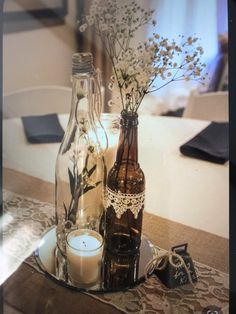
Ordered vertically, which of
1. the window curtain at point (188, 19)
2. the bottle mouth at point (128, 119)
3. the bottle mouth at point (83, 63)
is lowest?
the bottle mouth at point (128, 119)

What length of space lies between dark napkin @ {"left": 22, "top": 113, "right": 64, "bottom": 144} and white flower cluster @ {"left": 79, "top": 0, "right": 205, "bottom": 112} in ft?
1.56

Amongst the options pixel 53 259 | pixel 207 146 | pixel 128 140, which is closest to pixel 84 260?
pixel 53 259

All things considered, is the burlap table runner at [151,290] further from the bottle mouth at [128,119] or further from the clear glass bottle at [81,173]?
the bottle mouth at [128,119]

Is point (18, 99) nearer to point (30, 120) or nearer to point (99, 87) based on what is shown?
point (30, 120)

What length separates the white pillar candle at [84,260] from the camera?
0.71m

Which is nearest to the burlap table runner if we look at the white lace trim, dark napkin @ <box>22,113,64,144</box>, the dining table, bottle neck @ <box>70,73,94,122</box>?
the dining table

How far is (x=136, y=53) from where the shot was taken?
2.19 ft

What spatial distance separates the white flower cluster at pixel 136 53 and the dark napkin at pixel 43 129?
48 cm

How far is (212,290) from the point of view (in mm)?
706

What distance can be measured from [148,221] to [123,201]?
17cm

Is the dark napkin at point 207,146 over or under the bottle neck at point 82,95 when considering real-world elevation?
under

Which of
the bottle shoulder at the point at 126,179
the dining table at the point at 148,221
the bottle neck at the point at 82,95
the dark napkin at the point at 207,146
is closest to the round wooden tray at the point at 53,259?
the dining table at the point at 148,221

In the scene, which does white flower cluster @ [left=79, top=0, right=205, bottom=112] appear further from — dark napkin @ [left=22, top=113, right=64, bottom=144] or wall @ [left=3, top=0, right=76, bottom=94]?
dark napkin @ [left=22, top=113, right=64, bottom=144]

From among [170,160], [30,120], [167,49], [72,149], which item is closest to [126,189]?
[72,149]
